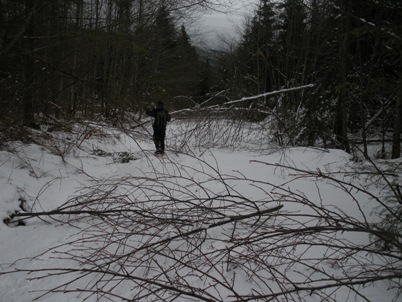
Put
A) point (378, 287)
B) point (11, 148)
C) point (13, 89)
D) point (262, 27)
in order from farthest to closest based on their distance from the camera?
point (262, 27), point (13, 89), point (11, 148), point (378, 287)

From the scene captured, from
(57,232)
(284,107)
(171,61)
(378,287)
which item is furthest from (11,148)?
(171,61)

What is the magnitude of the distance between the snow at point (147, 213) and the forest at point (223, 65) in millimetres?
862

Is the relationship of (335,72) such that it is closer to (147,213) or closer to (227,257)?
(147,213)

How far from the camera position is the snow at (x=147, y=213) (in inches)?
80.2

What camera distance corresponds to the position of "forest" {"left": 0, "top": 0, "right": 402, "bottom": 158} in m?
4.32

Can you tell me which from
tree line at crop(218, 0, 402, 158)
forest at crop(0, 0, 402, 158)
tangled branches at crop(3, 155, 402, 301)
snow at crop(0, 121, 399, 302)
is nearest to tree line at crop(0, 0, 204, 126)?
forest at crop(0, 0, 402, 158)

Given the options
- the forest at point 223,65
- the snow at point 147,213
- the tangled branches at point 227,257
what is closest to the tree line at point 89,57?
the forest at point 223,65

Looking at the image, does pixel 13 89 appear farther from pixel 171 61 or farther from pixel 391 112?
pixel 171 61

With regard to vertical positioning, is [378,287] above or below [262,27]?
below

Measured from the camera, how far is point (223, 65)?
13.1 m

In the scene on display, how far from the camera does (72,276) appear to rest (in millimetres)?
2279

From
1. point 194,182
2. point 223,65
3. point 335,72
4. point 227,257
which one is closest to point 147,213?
point 194,182

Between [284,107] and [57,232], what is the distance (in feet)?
21.7

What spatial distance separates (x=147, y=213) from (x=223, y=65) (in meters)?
11.6
